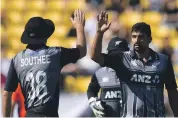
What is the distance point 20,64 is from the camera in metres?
5.51

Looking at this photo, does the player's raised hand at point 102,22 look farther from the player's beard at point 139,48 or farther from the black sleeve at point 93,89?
the black sleeve at point 93,89

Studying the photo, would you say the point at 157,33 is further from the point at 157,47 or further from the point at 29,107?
the point at 29,107

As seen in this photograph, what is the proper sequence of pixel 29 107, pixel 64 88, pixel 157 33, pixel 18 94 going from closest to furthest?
pixel 29 107 < pixel 18 94 < pixel 64 88 < pixel 157 33

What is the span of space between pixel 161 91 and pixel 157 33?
697 centimetres

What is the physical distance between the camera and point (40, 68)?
5453 millimetres

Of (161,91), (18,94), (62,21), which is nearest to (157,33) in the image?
(62,21)

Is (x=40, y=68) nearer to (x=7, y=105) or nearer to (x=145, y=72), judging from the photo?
(x=7, y=105)

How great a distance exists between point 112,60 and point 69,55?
0.43 meters

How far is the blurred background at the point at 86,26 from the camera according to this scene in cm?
1101

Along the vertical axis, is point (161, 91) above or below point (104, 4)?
below

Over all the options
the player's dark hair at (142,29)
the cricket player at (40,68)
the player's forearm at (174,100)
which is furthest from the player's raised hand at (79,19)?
the player's forearm at (174,100)

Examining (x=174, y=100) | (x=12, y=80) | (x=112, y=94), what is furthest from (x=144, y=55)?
(x=112, y=94)

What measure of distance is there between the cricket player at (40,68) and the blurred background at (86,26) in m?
4.54

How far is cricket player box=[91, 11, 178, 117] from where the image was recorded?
5535mm
